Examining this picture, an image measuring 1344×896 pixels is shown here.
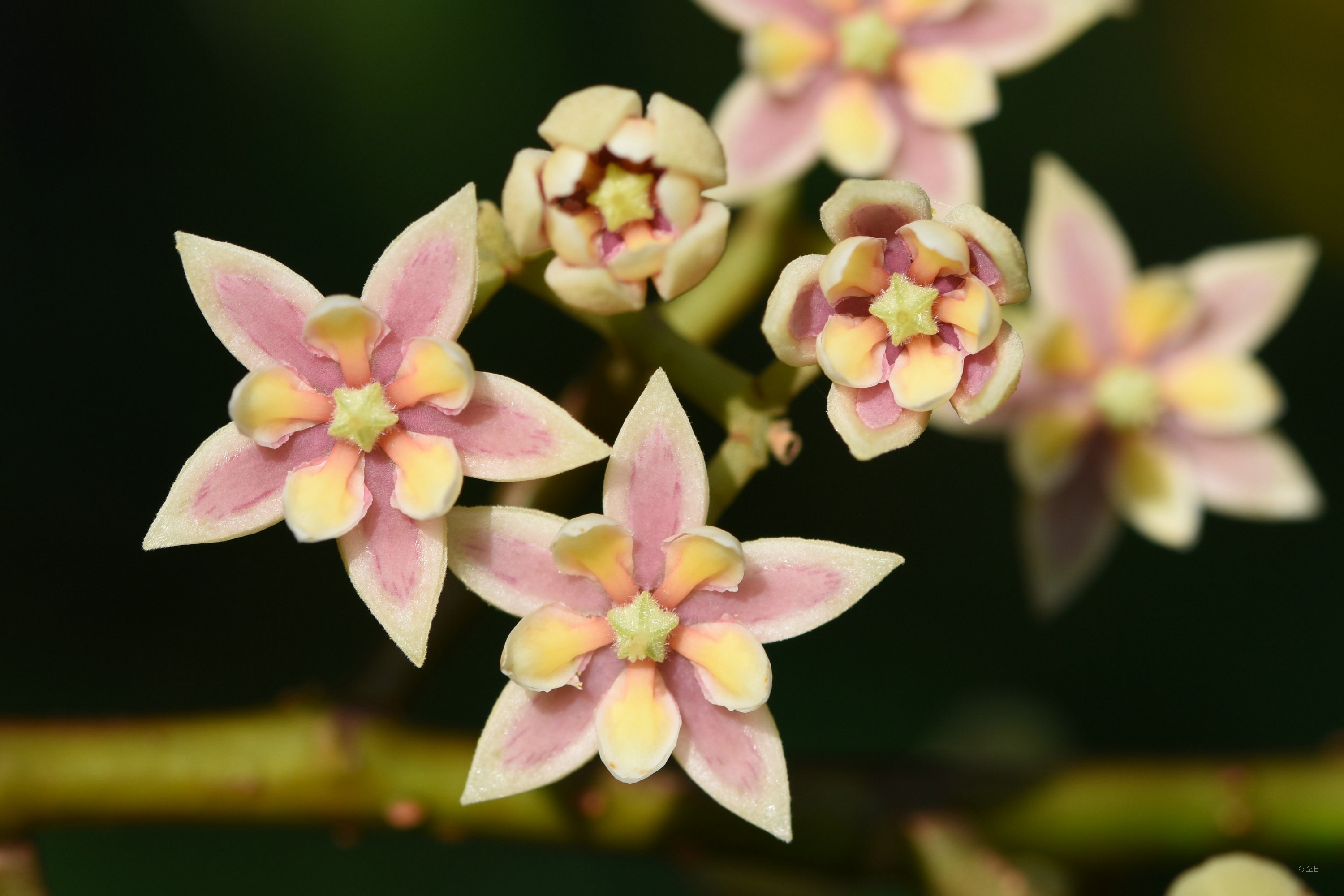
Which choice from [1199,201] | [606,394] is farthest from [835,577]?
[1199,201]

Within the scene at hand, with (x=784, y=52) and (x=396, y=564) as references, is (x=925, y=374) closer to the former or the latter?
(x=396, y=564)

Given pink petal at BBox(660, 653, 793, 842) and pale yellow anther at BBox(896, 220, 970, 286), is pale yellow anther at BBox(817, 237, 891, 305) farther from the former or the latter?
pink petal at BBox(660, 653, 793, 842)

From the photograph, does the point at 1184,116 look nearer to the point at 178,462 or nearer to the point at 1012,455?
the point at 1012,455

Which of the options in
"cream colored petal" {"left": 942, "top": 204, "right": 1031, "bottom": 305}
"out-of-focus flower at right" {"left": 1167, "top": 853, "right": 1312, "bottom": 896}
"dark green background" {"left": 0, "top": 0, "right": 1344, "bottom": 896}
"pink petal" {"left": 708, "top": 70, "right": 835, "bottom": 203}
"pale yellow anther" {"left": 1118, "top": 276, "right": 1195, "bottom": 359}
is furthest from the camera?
"dark green background" {"left": 0, "top": 0, "right": 1344, "bottom": 896}

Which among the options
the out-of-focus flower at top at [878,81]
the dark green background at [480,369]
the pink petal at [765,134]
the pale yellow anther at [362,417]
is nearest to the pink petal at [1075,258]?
the out-of-focus flower at top at [878,81]

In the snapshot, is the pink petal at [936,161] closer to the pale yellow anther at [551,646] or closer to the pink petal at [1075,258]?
the pink petal at [1075,258]

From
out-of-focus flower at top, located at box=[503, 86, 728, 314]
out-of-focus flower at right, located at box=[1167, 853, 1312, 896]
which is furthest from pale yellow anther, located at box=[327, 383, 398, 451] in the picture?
out-of-focus flower at right, located at box=[1167, 853, 1312, 896]
